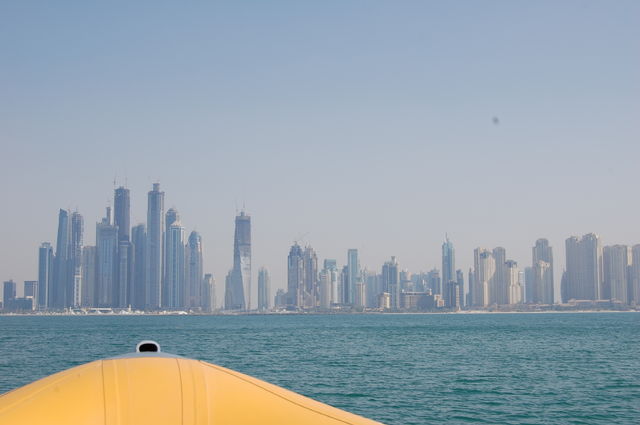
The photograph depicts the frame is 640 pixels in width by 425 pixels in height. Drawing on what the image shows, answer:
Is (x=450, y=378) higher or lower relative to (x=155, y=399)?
lower

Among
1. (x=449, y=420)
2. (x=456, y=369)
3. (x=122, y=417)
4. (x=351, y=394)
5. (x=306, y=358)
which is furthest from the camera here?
(x=306, y=358)

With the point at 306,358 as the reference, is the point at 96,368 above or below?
above

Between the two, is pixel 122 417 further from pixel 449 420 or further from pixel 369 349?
pixel 369 349

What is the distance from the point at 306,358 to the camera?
6062cm

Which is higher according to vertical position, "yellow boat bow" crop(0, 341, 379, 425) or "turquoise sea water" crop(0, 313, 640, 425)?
"yellow boat bow" crop(0, 341, 379, 425)

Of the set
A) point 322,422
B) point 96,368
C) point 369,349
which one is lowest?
point 369,349

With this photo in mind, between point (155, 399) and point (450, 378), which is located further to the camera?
point (450, 378)

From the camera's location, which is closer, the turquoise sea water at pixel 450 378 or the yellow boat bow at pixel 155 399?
the yellow boat bow at pixel 155 399

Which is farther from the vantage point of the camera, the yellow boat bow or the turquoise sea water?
the turquoise sea water

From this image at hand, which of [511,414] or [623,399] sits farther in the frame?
[623,399]

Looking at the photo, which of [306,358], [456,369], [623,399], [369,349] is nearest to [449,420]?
[623,399]

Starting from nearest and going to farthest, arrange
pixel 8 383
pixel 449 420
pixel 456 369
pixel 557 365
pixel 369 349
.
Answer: pixel 449 420, pixel 8 383, pixel 456 369, pixel 557 365, pixel 369 349

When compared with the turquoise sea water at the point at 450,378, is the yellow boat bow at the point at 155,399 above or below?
above

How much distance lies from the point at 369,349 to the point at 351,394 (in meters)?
37.7
